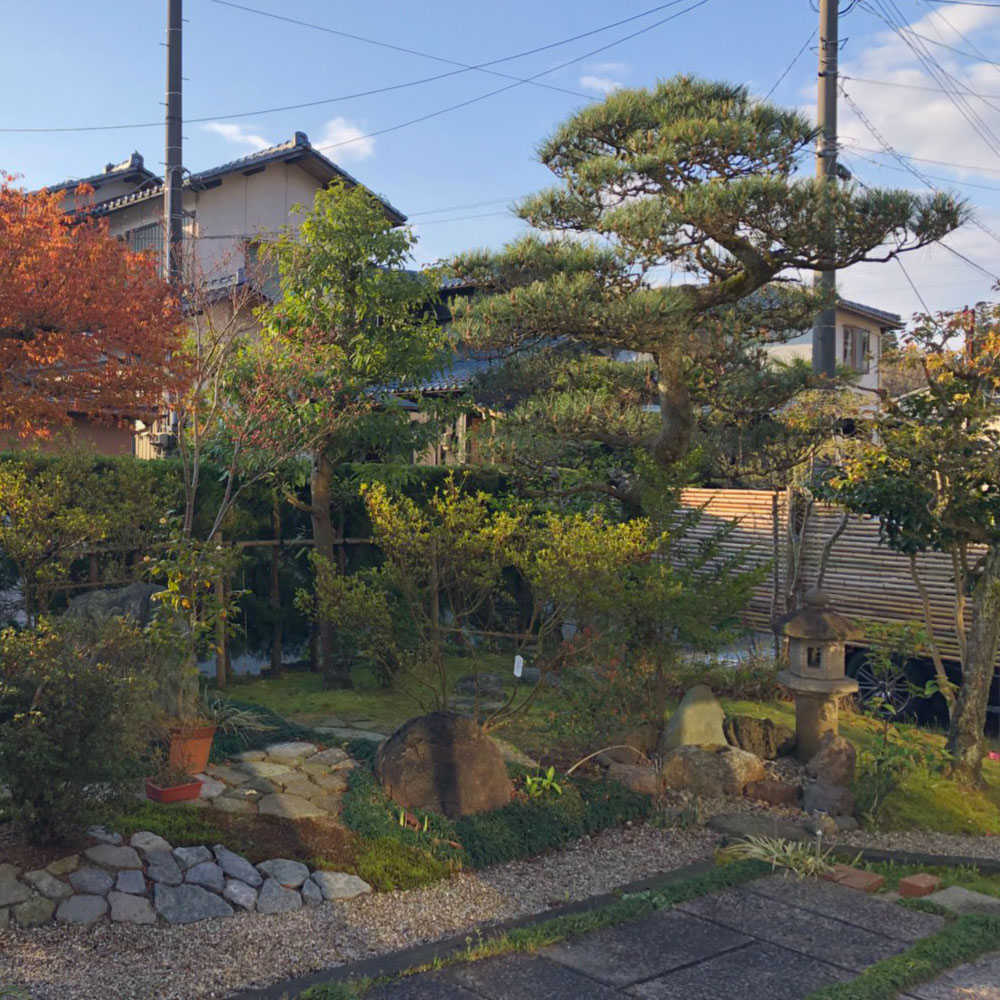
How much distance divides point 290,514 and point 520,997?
23.6ft

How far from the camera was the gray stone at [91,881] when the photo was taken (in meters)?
4.79

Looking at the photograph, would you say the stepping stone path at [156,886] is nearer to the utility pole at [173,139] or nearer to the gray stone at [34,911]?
the gray stone at [34,911]

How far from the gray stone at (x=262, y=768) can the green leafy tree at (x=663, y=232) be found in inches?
146

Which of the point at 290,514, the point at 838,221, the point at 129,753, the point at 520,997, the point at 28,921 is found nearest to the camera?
the point at 520,997

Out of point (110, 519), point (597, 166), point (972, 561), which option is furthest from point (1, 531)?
point (972, 561)

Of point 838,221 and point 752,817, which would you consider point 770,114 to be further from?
point 752,817

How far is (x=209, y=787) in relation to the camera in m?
6.31

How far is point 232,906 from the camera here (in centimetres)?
495

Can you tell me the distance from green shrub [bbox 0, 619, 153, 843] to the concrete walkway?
1806 millimetres

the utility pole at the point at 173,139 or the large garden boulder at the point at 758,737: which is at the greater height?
the utility pole at the point at 173,139

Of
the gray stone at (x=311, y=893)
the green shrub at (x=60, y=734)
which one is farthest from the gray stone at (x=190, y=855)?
the gray stone at (x=311, y=893)

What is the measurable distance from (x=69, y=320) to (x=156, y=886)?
3380 mm

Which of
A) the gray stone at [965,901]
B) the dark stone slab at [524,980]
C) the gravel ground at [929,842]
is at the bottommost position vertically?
the gravel ground at [929,842]

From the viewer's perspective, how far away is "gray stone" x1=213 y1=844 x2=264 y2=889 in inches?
202
